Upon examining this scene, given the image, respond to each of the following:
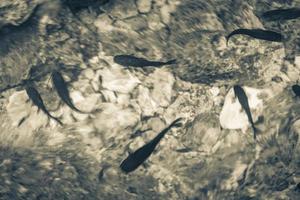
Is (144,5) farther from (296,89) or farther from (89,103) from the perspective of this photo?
(296,89)

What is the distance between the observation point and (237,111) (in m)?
3.96

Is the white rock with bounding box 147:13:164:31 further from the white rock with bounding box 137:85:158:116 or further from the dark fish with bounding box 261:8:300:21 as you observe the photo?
the dark fish with bounding box 261:8:300:21

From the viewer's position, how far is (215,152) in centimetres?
388

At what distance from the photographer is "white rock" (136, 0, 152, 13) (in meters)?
4.36

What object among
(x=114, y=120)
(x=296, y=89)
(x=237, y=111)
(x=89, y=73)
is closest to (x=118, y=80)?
(x=89, y=73)

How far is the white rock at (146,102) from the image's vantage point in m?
4.00

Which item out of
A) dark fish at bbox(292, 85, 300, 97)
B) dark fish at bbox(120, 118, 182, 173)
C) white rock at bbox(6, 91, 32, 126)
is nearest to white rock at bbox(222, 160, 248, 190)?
dark fish at bbox(120, 118, 182, 173)

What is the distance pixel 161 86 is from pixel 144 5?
3.34ft

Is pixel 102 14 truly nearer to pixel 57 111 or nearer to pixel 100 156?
pixel 57 111

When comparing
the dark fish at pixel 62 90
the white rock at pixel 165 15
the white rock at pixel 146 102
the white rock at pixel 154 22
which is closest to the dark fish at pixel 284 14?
the white rock at pixel 165 15

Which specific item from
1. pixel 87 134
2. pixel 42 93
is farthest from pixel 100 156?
pixel 42 93

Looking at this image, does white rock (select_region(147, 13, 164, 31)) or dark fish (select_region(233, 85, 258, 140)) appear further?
white rock (select_region(147, 13, 164, 31))

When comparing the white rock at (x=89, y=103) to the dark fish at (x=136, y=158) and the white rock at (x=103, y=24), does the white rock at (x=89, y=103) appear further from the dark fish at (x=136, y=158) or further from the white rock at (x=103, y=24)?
the white rock at (x=103, y=24)

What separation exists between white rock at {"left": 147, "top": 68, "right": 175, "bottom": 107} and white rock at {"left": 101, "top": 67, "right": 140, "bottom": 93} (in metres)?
0.19
